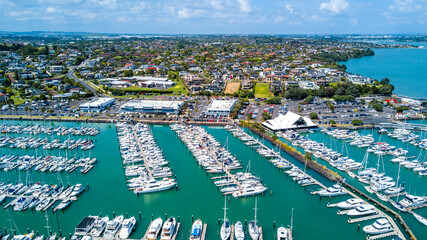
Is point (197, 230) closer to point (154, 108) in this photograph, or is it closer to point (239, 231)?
point (239, 231)

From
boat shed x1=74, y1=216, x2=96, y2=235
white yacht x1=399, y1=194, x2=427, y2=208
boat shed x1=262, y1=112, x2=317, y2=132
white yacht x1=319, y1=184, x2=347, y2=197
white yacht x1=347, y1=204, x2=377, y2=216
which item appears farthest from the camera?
boat shed x1=262, y1=112, x2=317, y2=132

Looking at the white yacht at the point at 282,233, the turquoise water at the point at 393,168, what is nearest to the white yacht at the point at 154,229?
the white yacht at the point at 282,233

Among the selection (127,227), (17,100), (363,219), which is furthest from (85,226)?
(17,100)

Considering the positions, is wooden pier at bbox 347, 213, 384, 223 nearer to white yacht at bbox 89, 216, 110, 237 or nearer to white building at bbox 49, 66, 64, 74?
white yacht at bbox 89, 216, 110, 237

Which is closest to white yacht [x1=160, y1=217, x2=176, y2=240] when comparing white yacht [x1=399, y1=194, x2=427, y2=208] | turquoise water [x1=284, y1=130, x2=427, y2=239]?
turquoise water [x1=284, y1=130, x2=427, y2=239]

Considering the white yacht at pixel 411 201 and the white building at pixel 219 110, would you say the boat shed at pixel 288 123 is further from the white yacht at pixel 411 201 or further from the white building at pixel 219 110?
the white yacht at pixel 411 201

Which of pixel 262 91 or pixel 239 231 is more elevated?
pixel 262 91

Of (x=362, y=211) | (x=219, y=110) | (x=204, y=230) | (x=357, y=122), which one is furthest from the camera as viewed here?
(x=219, y=110)
